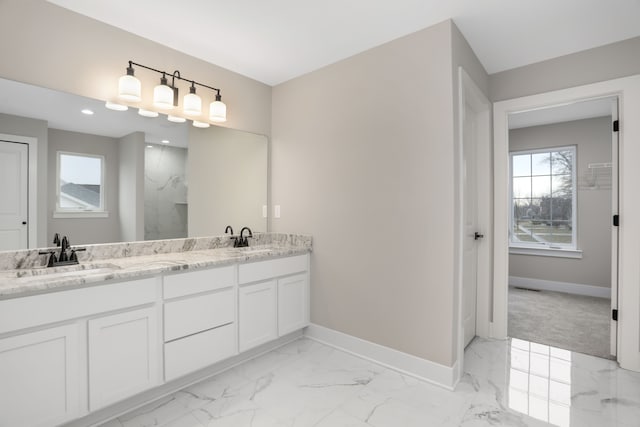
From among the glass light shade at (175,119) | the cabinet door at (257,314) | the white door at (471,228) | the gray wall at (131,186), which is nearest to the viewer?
the gray wall at (131,186)

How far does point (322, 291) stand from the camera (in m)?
2.94

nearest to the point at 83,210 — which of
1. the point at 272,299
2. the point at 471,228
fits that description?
the point at 272,299

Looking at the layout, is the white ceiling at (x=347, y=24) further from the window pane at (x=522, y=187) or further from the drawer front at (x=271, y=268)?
the window pane at (x=522, y=187)

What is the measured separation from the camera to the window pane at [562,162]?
466cm

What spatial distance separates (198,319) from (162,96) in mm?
1616

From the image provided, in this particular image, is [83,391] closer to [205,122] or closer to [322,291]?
[322,291]

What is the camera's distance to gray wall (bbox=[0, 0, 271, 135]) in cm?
184

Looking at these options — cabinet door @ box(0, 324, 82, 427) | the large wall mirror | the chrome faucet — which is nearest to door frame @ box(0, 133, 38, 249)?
the large wall mirror

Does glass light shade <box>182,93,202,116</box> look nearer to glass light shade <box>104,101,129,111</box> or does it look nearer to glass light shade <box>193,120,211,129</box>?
glass light shade <box>193,120,211,129</box>

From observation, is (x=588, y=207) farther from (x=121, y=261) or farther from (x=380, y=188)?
Result: (x=121, y=261)

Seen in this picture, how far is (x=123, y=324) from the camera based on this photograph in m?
1.79

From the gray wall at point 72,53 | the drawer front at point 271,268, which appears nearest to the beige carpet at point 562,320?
the drawer front at point 271,268

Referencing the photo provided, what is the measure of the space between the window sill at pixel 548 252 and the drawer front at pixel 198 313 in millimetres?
4598

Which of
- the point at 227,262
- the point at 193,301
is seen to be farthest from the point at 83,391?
the point at 227,262
